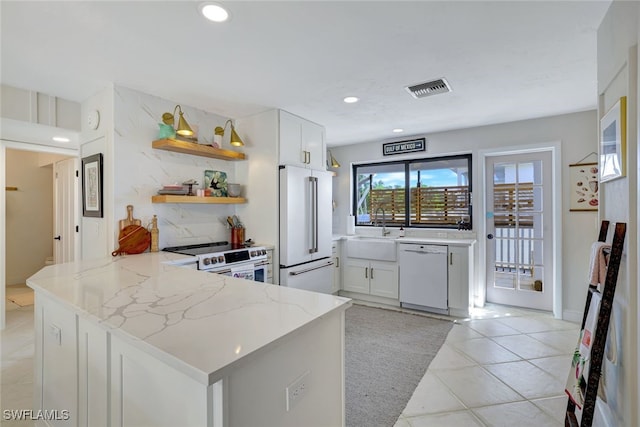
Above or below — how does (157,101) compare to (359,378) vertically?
above

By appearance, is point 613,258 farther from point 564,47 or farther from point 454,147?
point 454,147

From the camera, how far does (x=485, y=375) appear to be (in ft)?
7.97

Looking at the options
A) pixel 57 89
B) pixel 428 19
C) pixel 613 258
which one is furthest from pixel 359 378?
pixel 57 89

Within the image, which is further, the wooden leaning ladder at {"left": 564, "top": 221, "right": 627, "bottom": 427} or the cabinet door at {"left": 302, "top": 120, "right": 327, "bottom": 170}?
the cabinet door at {"left": 302, "top": 120, "right": 327, "bottom": 170}

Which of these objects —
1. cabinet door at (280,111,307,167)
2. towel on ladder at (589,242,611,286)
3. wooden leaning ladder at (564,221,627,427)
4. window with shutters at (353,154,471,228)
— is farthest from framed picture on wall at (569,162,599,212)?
cabinet door at (280,111,307,167)

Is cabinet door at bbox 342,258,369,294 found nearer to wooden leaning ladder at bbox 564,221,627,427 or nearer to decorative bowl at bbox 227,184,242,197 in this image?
decorative bowl at bbox 227,184,242,197

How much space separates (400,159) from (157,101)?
11.0 ft

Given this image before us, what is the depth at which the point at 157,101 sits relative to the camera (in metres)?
2.97

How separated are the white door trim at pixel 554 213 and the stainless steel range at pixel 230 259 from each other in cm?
286

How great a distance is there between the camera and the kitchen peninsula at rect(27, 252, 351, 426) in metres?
0.84

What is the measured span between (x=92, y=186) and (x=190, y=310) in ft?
8.10

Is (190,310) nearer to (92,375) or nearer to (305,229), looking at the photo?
(92,375)

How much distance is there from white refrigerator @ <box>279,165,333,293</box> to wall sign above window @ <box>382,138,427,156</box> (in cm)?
126

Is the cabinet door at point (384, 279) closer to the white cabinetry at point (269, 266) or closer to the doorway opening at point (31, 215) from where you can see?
the white cabinetry at point (269, 266)
